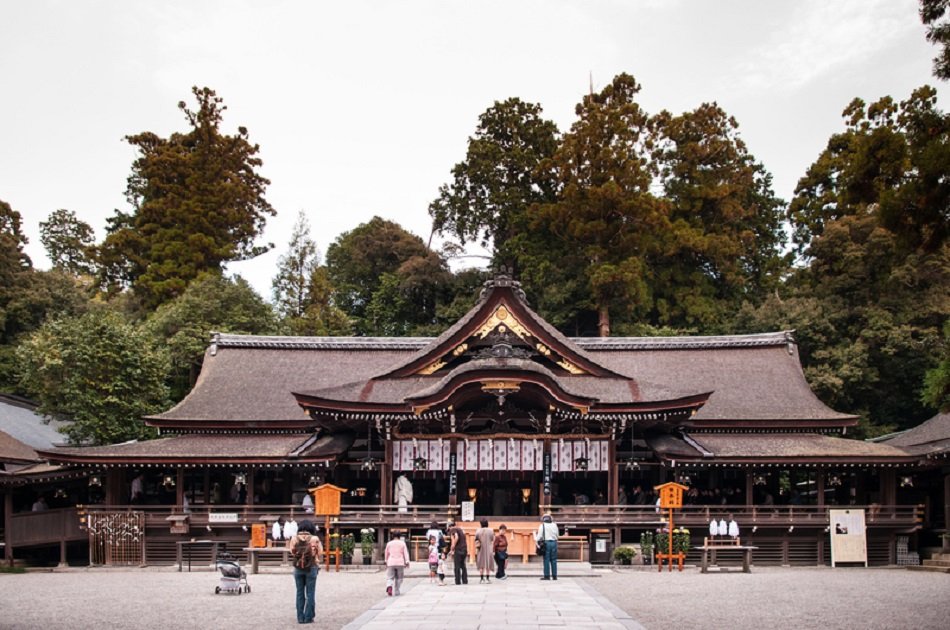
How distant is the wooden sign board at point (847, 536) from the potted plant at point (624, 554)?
21.0 ft

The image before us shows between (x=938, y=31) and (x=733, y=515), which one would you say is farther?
(x=733, y=515)

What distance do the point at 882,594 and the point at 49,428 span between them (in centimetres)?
3192

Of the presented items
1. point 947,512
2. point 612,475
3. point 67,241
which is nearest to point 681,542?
point 612,475

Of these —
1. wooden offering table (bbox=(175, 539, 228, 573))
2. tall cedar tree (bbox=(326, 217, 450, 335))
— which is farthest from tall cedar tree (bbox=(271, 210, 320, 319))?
wooden offering table (bbox=(175, 539, 228, 573))

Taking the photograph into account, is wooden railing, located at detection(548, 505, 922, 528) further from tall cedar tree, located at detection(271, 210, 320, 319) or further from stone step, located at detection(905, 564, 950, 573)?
tall cedar tree, located at detection(271, 210, 320, 319)

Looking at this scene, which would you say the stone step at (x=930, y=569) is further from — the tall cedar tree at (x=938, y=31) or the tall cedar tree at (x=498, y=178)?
the tall cedar tree at (x=498, y=178)

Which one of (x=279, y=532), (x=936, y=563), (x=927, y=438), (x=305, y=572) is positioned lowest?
(x=936, y=563)

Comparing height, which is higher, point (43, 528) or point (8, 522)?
point (8, 522)

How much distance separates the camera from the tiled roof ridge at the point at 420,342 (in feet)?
123

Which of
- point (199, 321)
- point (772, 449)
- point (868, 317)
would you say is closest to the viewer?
point (772, 449)

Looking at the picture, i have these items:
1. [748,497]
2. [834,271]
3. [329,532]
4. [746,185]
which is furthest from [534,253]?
[329,532]

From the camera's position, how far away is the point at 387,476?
29.6 metres

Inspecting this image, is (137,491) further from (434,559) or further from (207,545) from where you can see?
(434,559)

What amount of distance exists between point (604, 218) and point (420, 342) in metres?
16.8
